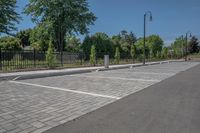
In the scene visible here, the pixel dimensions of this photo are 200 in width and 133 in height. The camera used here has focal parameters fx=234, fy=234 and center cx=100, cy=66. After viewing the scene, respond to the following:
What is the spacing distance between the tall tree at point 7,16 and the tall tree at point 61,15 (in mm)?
3353

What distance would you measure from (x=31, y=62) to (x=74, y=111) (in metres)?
13.6

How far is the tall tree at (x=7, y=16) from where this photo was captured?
38.8m

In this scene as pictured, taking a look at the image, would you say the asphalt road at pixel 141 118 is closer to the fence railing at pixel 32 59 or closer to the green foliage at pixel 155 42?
the fence railing at pixel 32 59

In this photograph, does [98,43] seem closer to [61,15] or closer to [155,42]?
[61,15]

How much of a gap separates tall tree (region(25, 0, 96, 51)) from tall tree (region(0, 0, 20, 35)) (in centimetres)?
335

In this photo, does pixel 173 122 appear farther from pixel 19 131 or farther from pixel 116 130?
pixel 19 131

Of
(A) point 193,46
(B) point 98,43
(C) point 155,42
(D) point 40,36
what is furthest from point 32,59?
(A) point 193,46

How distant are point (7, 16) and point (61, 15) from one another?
918cm

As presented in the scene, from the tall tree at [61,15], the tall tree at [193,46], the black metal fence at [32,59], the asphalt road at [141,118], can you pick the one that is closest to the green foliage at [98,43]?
the tall tree at [61,15]

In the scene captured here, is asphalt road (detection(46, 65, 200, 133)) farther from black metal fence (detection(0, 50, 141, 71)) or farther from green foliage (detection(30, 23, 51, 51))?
green foliage (detection(30, 23, 51, 51))

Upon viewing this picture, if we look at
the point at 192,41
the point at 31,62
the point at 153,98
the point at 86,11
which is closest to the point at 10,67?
the point at 31,62

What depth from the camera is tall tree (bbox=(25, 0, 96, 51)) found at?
136 ft

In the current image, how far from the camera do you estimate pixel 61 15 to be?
4247 cm

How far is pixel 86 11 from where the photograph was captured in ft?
147
